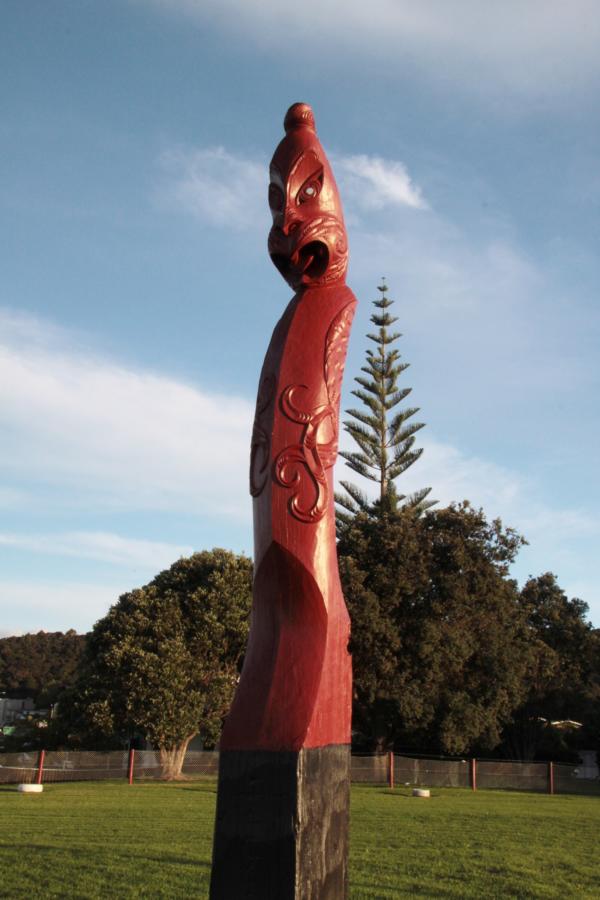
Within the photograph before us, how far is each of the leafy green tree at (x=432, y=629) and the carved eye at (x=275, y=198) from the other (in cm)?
1572

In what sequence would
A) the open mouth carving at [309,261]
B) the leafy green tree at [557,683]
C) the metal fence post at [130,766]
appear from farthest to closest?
the leafy green tree at [557,683]
the metal fence post at [130,766]
the open mouth carving at [309,261]

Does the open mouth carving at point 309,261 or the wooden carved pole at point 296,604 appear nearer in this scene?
the wooden carved pole at point 296,604

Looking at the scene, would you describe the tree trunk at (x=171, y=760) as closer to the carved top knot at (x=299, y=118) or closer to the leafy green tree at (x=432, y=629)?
the leafy green tree at (x=432, y=629)

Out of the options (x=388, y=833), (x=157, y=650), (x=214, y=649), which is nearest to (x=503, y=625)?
(x=214, y=649)

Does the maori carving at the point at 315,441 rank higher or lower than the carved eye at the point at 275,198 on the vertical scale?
lower

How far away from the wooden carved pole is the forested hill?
44833 mm

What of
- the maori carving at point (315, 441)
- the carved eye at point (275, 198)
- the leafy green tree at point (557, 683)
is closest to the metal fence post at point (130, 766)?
the leafy green tree at point (557, 683)

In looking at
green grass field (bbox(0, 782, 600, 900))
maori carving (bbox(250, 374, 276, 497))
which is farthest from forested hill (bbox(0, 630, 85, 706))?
maori carving (bbox(250, 374, 276, 497))

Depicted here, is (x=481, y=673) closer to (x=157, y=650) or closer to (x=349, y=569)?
(x=349, y=569)

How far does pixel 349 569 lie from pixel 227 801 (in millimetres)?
16487

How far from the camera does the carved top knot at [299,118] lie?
16.9 feet

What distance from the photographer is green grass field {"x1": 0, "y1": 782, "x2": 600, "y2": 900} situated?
5980 mm

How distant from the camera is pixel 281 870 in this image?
142 inches

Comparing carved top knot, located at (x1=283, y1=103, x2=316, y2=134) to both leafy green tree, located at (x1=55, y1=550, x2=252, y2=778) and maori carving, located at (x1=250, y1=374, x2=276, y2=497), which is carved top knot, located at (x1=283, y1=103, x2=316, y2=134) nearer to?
maori carving, located at (x1=250, y1=374, x2=276, y2=497)
